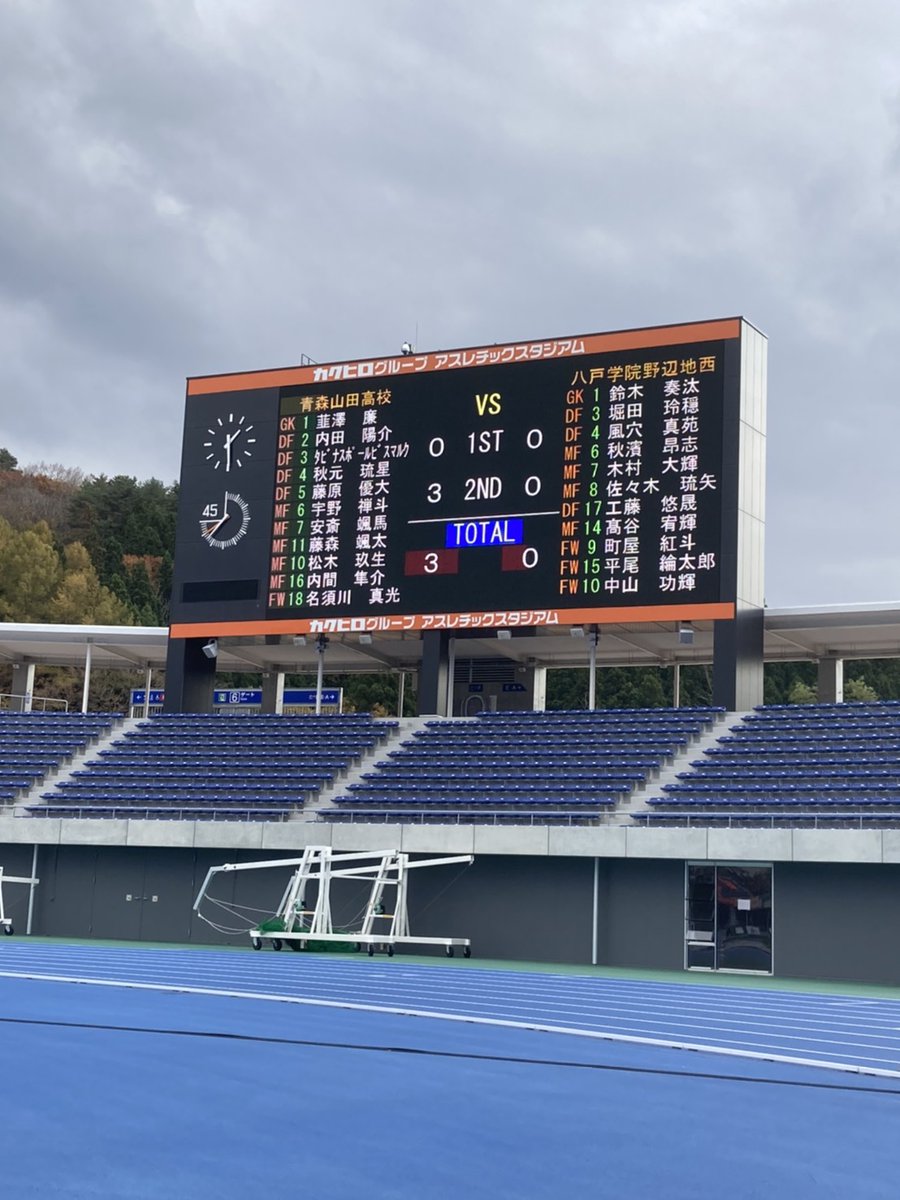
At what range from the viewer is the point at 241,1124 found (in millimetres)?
8586

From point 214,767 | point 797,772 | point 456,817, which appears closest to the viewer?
point 797,772

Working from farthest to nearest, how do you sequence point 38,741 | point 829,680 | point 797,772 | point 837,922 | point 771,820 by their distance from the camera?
1. point 38,741
2. point 829,680
3. point 797,772
4. point 771,820
5. point 837,922

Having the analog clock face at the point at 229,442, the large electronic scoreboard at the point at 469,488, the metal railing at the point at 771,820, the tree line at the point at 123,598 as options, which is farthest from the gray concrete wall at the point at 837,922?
the tree line at the point at 123,598

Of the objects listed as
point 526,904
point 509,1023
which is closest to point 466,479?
point 526,904

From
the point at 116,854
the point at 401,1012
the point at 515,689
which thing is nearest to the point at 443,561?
the point at 515,689

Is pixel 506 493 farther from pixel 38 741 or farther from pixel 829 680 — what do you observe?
pixel 38 741

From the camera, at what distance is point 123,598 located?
78.1m

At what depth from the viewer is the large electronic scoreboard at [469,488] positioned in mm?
31016

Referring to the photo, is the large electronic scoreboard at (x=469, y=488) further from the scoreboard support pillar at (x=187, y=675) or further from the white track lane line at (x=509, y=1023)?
the white track lane line at (x=509, y=1023)

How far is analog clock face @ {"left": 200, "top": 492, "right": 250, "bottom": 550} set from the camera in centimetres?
3522

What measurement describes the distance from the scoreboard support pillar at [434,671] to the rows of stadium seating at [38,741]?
8958 mm

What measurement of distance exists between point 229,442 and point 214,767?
7.98m

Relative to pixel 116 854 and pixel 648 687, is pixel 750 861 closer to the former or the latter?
pixel 116 854

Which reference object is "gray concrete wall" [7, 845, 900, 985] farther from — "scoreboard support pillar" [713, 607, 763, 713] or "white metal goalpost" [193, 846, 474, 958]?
"scoreboard support pillar" [713, 607, 763, 713]
